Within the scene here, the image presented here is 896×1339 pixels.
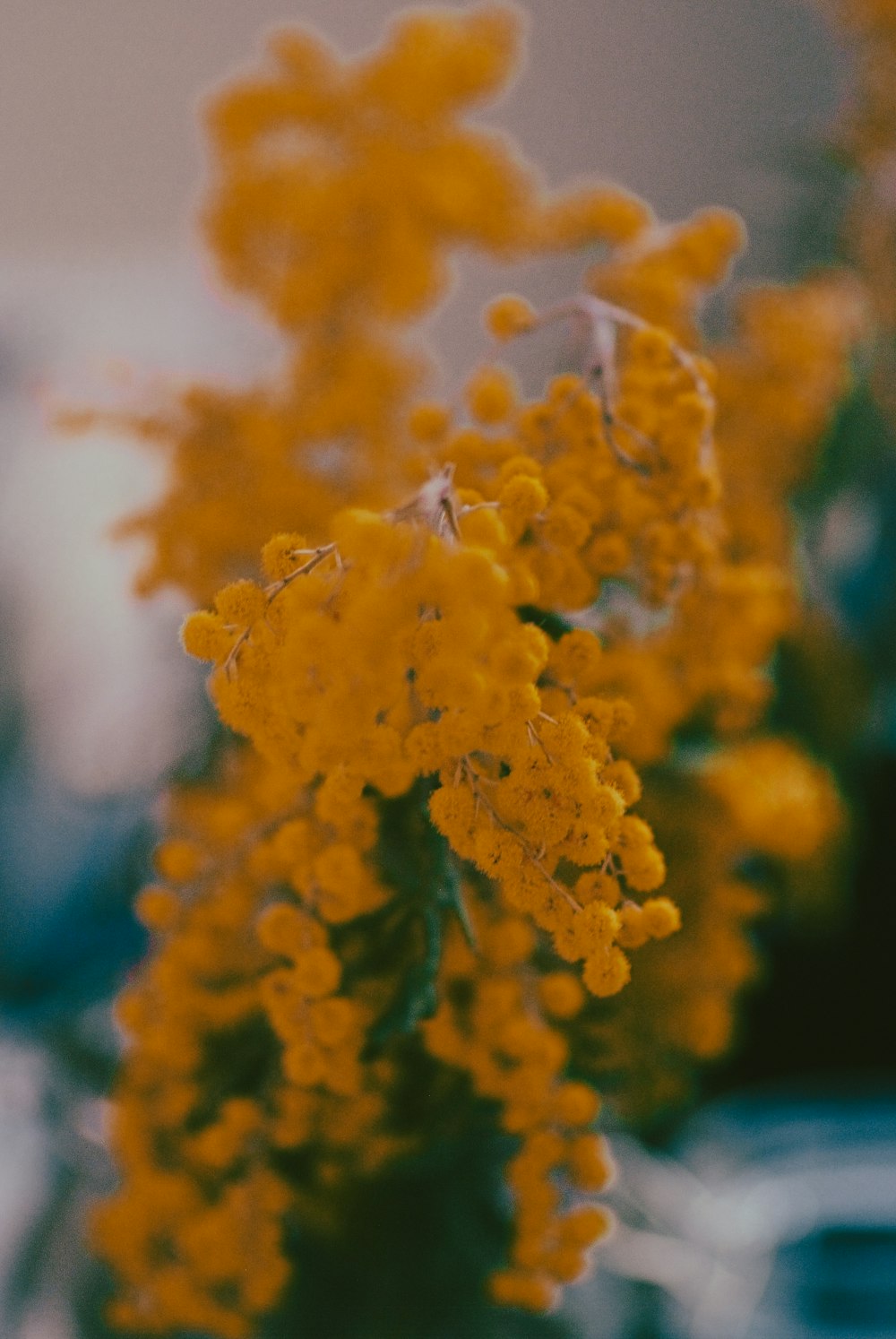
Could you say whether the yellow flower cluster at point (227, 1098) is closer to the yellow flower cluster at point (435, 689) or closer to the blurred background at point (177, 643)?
the yellow flower cluster at point (435, 689)

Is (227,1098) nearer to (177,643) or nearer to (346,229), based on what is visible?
(177,643)

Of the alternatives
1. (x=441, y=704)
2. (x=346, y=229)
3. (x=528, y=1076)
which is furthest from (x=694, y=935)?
(x=346, y=229)

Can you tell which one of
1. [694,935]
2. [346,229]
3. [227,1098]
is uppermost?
[346,229]

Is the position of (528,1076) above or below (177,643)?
below

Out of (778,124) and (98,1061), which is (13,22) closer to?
(778,124)

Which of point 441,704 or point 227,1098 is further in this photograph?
point 227,1098

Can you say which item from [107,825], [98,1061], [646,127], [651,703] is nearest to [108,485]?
[107,825]

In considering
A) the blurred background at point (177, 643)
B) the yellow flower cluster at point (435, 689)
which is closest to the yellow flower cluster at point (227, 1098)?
the yellow flower cluster at point (435, 689)
